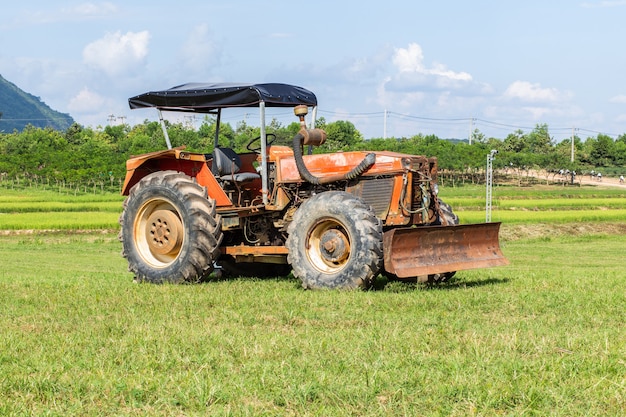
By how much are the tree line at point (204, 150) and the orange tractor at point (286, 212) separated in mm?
29527

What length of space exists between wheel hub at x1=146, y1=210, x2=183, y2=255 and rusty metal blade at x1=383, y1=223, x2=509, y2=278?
134 inches

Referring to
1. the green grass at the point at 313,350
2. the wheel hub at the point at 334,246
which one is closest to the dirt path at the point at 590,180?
the wheel hub at the point at 334,246

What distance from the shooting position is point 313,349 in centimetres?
695

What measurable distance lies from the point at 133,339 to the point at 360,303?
3169 mm

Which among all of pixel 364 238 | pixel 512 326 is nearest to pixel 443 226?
pixel 364 238

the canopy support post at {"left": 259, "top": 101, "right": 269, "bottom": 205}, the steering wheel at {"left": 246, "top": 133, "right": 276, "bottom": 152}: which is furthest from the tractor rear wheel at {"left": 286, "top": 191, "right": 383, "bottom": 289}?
the steering wheel at {"left": 246, "top": 133, "right": 276, "bottom": 152}

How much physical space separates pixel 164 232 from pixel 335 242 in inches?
115

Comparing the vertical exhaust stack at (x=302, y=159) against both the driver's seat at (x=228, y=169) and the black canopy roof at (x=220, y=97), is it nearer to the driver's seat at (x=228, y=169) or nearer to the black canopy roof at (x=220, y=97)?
the black canopy roof at (x=220, y=97)

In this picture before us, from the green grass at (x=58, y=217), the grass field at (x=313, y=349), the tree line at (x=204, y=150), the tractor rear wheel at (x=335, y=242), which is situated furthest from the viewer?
the tree line at (x=204, y=150)

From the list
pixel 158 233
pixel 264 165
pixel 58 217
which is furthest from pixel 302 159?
pixel 58 217

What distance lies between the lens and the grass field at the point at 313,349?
5465 mm

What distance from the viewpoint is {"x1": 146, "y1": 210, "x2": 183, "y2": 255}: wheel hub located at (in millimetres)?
12930

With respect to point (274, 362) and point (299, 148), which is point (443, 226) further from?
point (274, 362)

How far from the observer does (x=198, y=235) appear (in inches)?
490
